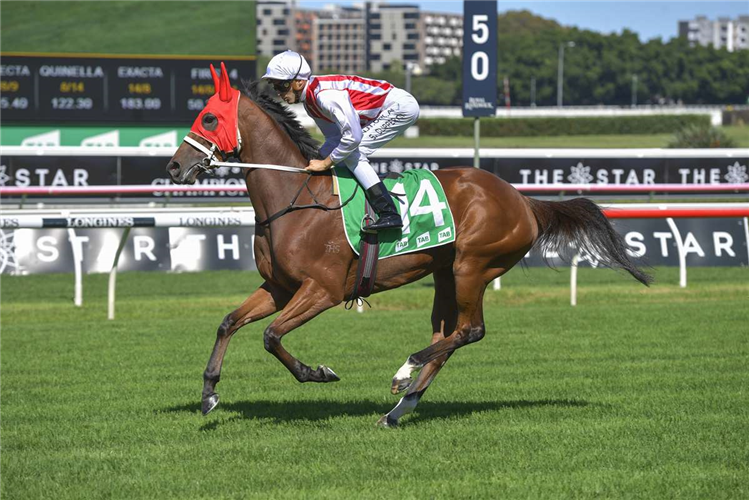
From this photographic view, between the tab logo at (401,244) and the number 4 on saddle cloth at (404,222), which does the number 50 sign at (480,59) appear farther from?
the tab logo at (401,244)

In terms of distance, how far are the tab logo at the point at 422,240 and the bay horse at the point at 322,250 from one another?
0.06 metres

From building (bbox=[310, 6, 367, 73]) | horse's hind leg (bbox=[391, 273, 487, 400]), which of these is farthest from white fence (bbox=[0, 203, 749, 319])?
building (bbox=[310, 6, 367, 73])

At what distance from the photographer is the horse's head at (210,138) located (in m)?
5.06

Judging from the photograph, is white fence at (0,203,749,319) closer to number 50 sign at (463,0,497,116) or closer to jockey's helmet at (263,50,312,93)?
number 50 sign at (463,0,497,116)

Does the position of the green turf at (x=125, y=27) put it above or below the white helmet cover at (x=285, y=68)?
above

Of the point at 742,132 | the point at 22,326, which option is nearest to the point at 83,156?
the point at 22,326

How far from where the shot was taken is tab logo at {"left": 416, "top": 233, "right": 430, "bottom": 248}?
5.30m

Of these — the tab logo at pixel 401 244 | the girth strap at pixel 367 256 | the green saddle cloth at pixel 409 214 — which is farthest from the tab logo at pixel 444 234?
the girth strap at pixel 367 256

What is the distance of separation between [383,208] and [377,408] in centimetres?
113

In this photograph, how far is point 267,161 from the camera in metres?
5.26

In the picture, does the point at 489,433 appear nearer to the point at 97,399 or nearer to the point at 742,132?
the point at 97,399

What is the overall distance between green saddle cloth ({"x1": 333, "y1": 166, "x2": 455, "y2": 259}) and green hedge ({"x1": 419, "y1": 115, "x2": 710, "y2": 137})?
41960 millimetres

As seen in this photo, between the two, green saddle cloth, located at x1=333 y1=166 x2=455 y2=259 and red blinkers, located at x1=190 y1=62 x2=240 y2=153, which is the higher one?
red blinkers, located at x1=190 y1=62 x2=240 y2=153

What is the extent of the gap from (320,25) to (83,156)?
154 metres
